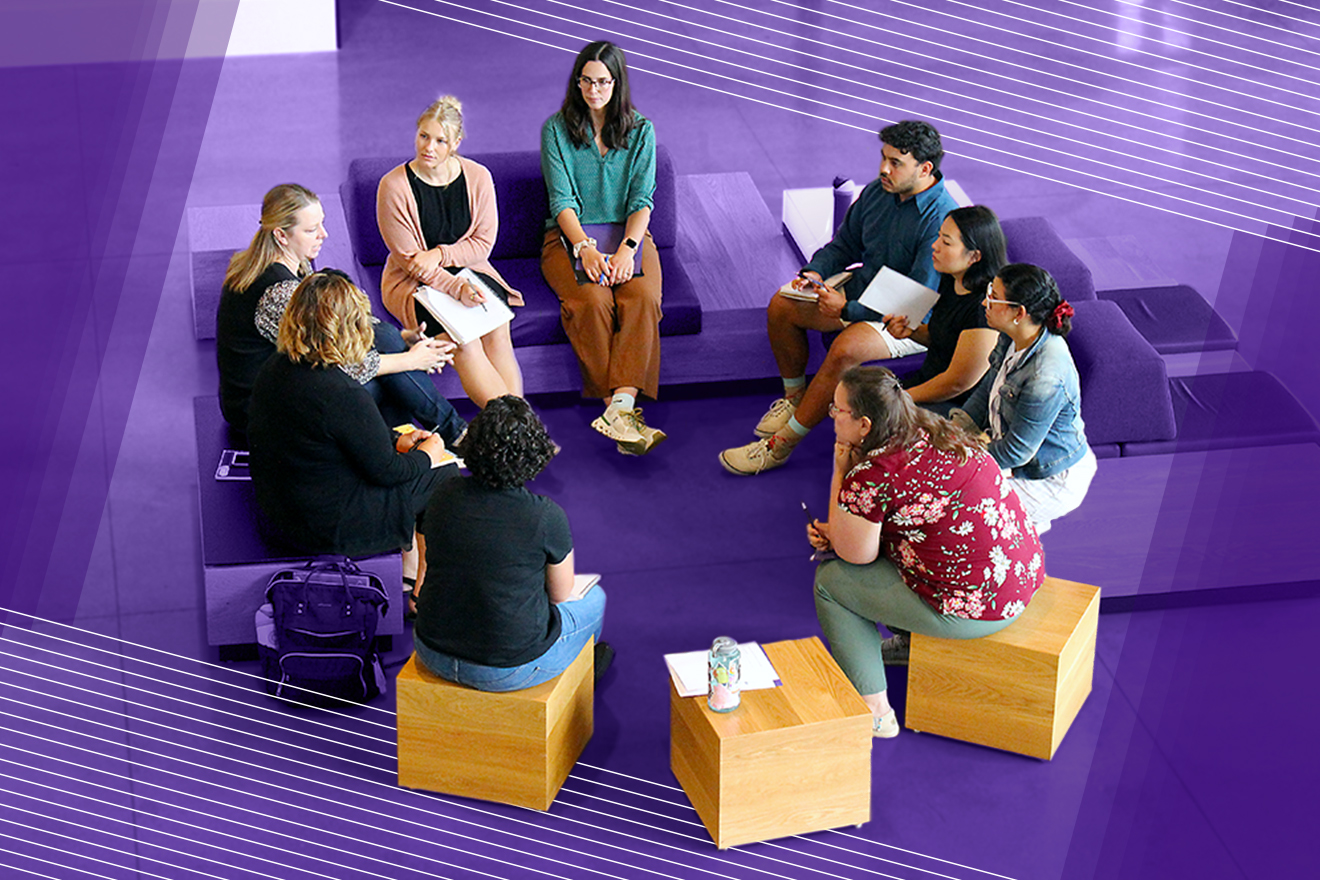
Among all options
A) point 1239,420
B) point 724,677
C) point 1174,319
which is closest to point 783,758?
point 724,677

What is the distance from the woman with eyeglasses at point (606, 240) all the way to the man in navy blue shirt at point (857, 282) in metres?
0.46

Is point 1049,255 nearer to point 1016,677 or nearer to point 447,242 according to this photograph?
point 1016,677

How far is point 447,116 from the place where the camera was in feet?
18.4

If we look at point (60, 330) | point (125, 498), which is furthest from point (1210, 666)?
point (60, 330)

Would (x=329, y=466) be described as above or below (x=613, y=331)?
above

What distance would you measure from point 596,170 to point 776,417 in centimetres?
117

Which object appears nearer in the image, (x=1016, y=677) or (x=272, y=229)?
(x=1016, y=677)

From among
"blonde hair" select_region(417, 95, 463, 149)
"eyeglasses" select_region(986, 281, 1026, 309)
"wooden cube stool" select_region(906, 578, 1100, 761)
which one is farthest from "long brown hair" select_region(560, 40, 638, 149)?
"wooden cube stool" select_region(906, 578, 1100, 761)

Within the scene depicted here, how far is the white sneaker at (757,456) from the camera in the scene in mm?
5812

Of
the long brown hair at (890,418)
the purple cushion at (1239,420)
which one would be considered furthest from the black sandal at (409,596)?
the purple cushion at (1239,420)

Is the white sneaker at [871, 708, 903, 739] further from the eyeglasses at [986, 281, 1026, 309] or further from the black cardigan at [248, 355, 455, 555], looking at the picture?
the black cardigan at [248, 355, 455, 555]

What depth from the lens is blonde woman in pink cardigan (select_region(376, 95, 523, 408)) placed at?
5.75 meters

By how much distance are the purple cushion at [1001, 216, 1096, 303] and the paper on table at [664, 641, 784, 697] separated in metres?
1.87

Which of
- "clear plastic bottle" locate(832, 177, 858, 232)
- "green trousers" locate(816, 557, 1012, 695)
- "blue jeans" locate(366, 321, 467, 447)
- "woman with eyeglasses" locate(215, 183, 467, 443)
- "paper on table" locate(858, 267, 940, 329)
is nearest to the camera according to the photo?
"green trousers" locate(816, 557, 1012, 695)
